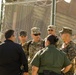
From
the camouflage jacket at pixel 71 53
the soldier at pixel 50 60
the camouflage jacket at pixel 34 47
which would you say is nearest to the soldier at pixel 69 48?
the camouflage jacket at pixel 71 53

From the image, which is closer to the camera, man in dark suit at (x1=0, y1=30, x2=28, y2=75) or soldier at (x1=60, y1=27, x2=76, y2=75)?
man in dark suit at (x1=0, y1=30, x2=28, y2=75)

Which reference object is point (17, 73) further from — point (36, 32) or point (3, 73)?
point (36, 32)

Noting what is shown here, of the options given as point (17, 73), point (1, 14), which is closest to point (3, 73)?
point (17, 73)

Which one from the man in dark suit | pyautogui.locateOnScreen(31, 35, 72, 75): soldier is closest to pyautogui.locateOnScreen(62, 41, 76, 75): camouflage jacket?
pyautogui.locateOnScreen(31, 35, 72, 75): soldier

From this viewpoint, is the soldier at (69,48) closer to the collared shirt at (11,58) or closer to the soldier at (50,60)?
the soldier at (50,60)

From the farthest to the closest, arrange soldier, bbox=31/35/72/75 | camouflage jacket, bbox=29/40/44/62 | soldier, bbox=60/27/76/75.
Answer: camouflage jacket, bbox=29/40/44/62
soldier, bbox=60/27/76/75
soldier, bbox=31/35/72/75

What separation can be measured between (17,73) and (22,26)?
260 inches

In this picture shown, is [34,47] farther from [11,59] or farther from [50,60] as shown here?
[50,60]

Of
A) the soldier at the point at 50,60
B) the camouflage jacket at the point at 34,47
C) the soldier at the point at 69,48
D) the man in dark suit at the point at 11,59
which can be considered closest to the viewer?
the soldier at the point at 50,60

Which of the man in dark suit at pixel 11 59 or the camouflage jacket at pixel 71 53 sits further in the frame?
the camouflage jacket at pixel 71 53

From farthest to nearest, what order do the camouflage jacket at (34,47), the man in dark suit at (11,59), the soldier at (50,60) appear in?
the camouflage jacket at (34,47), the man in dark suit at (11,59), the soldier at (50,60)

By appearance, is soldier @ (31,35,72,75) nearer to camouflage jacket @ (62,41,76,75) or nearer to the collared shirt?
the collared shirt

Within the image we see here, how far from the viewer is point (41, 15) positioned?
586 inches

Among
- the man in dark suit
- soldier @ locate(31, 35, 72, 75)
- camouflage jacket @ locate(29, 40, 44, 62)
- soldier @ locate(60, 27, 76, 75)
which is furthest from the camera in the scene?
camouflage jacket @ locate(29, 40, 44, 62)
